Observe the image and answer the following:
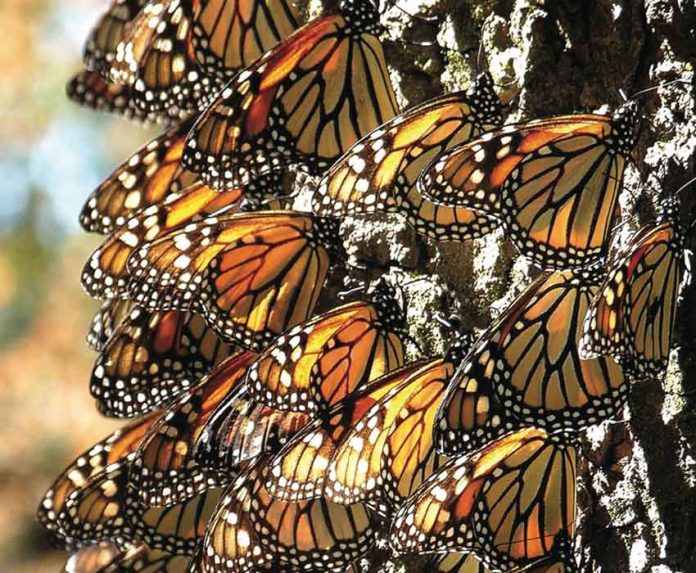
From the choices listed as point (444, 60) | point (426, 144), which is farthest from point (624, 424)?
point (444, 60)

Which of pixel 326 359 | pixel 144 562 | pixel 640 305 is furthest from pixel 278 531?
pixel 640 305

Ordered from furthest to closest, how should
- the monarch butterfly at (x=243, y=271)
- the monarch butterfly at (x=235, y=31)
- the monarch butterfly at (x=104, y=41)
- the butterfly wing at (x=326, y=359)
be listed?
the monarch butterfly at (x=104, y=41), the monarch butterfly at (x=235, y=31), the monarch butterfly at (x=243, y=271), the butterfly wing at (x=326, y=359)

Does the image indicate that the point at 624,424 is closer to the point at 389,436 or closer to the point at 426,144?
the point at 389,436

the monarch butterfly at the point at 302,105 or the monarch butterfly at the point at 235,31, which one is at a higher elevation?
the monarch butterfly at the point at 235,31

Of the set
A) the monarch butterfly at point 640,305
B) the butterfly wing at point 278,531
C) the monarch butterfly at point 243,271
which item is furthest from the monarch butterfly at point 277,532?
the monarch butterfly at point 640,305

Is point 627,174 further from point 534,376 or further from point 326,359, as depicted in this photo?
point 326,359

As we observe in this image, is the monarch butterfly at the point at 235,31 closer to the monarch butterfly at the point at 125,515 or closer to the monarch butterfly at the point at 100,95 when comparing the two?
the monarch butterfly at the point at 100,95
